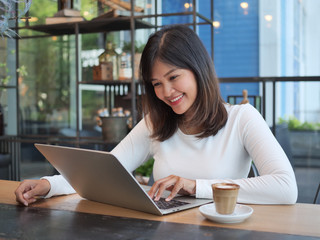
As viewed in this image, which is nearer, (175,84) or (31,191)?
(31,191)

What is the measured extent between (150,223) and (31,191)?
51 cm

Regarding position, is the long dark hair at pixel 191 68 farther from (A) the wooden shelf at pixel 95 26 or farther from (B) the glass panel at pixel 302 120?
(B) the glass panel at pixel 302 120

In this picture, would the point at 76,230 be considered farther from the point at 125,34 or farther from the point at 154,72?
the point at 125,34

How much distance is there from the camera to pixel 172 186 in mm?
1416

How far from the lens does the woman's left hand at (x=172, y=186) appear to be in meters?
1.34

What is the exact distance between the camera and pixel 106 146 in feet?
13.2

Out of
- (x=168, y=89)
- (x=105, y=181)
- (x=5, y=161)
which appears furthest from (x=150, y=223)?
(x=5, y=161)

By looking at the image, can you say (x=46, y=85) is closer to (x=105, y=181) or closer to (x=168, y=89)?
(x=168, y=89)

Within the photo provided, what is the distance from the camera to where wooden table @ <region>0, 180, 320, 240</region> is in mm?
1035

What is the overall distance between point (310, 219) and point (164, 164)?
67 centimetres

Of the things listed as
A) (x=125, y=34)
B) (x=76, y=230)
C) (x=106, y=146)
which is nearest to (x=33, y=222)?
(x=76, y=230)

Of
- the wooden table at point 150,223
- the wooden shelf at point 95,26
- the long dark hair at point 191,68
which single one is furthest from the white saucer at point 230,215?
the wooden shelf at point 95,26

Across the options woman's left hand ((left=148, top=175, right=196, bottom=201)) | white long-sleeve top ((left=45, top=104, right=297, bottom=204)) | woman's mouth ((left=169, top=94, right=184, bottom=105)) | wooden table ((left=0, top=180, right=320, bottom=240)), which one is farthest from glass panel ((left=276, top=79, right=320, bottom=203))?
wooden table ((left=0, top=180, right=320, bottom=240))

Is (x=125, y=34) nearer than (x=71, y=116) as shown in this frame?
Yes
